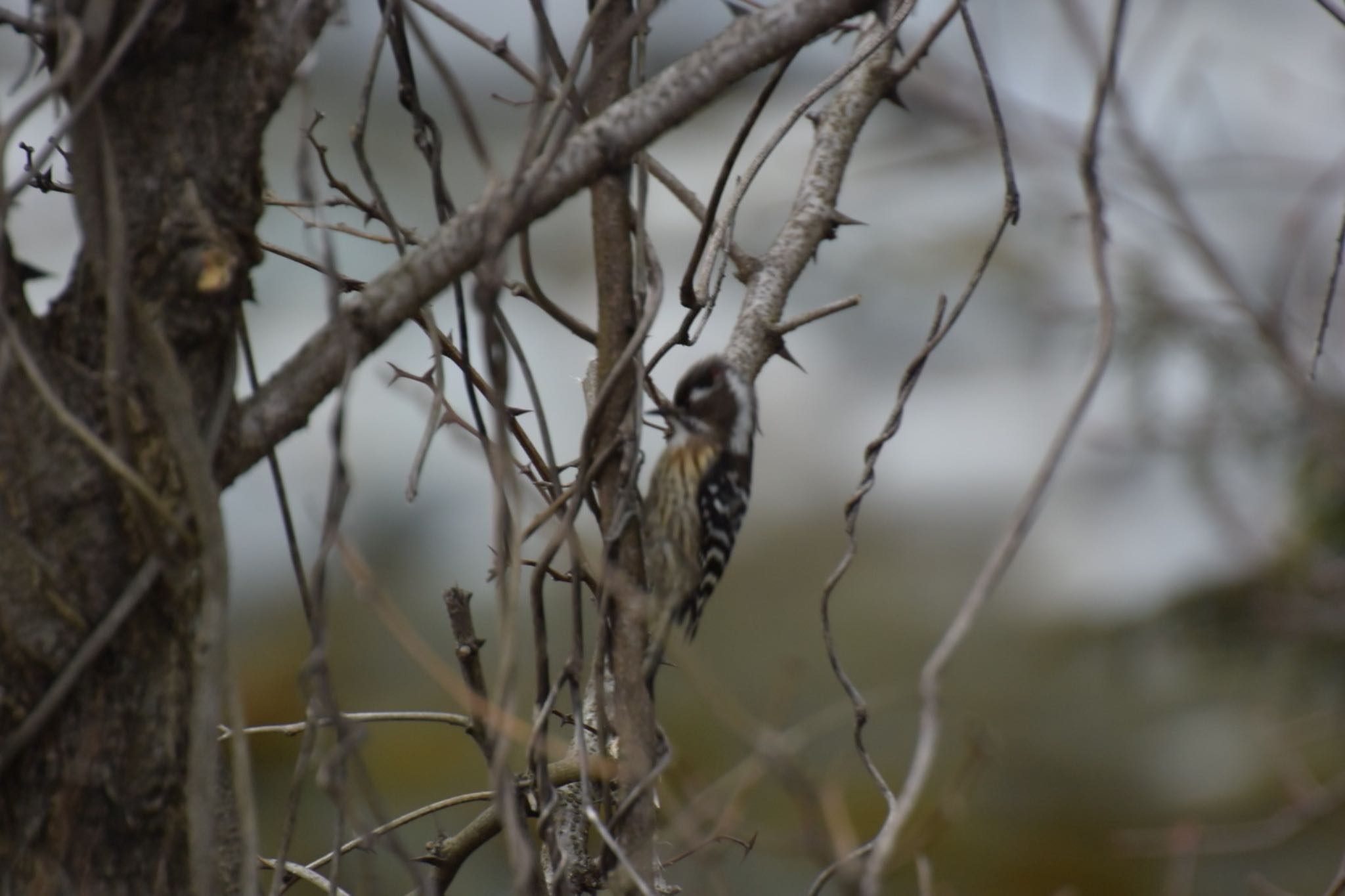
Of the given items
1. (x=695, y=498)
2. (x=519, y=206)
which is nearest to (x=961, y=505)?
(x=695, y=498)

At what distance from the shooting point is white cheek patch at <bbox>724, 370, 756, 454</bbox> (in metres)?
3.33

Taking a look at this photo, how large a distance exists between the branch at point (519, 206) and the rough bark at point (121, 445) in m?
0.08

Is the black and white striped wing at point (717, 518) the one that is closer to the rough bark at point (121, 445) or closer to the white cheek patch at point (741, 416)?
the white cheek patch at point (741, 416)

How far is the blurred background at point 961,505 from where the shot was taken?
8070 millimetres

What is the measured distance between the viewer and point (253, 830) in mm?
1571

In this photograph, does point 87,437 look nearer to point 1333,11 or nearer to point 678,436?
point 1333,11

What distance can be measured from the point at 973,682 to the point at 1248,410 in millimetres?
4568

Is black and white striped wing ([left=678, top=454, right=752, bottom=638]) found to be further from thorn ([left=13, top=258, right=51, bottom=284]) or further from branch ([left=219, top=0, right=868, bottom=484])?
thorn ([left=13, top=258, right=51, bottom=284])

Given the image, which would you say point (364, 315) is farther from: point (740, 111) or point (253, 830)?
point (740, 111)

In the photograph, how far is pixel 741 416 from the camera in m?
4.06

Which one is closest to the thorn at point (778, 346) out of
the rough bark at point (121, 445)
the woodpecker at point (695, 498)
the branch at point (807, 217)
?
the branch at point (807, 217)

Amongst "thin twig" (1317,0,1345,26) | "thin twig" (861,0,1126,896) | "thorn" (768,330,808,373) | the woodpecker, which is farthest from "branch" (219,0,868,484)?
the woodpecker

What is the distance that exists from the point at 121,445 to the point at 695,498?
295 centimetres

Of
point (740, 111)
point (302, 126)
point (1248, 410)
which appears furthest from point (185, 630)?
point (740, 111)
